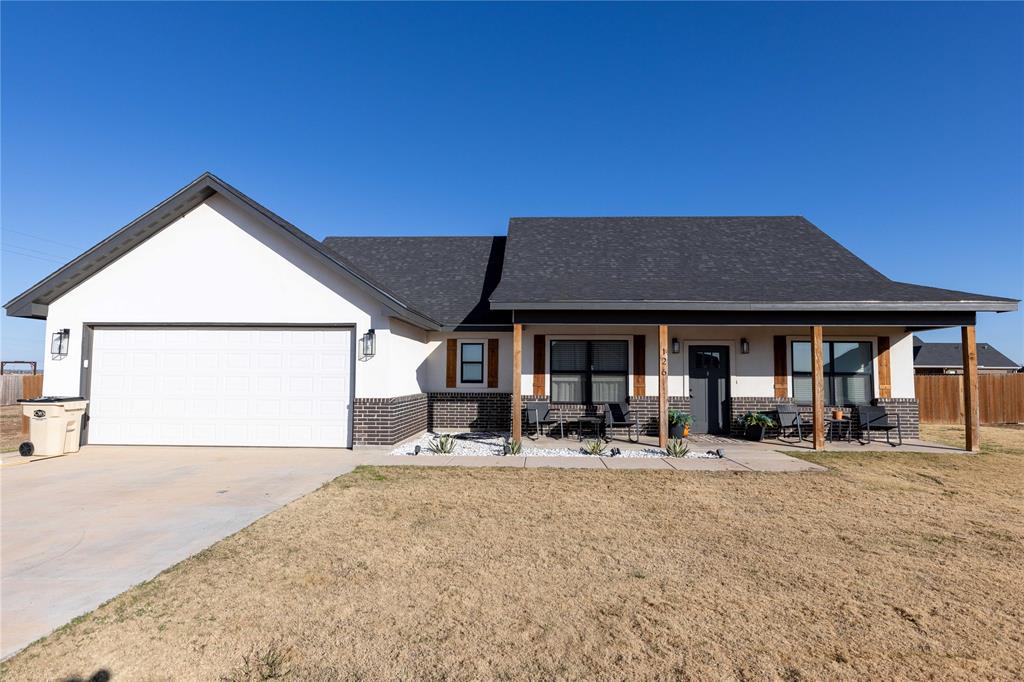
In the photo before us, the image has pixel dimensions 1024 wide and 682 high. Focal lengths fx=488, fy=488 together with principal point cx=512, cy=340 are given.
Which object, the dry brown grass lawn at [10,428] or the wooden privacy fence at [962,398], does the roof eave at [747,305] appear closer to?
the wooden privacy fence at [962,398]

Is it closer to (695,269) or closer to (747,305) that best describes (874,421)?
(747,305)

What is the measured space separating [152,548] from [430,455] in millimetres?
5632

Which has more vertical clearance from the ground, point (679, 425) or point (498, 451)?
point (679, 425)

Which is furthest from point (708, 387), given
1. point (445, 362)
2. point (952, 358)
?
point (952, 358)

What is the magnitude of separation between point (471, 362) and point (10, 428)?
45.3ft

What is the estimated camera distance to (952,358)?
116 feet

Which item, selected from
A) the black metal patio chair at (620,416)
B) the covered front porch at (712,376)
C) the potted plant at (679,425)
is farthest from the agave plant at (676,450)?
the covered front porch at (712,376)

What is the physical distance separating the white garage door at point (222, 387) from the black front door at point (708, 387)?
9056 mm

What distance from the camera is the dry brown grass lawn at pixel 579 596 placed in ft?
9.45

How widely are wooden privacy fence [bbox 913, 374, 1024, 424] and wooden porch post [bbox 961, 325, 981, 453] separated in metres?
8.99

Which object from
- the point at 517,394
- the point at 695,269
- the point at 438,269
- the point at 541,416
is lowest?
the point at 541,416

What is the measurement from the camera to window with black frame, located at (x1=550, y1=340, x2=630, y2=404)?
13398mm

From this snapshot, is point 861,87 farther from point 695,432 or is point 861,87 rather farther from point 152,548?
point 152,548

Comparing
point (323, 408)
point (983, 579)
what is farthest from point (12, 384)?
point (983, 579)
